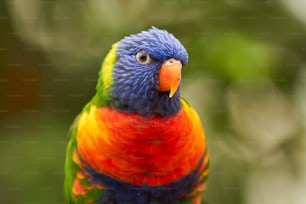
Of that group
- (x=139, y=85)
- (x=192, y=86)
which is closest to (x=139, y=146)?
(x=139, y=85)

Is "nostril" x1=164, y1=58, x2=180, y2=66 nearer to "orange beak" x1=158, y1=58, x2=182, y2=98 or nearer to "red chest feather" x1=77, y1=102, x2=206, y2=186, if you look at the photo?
"orange beak" x1=158, y1=58, x2=182, y2=98

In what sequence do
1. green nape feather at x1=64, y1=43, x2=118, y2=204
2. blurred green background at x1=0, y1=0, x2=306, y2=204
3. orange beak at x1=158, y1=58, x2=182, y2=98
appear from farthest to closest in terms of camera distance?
blurred green background at x1=0, y1=0, x2=306, y2=204 → green nape feather at x1=64, y1=43, x2=118, y2=204 → orange beak at x1=158, y1=58, x2=182, y2=98

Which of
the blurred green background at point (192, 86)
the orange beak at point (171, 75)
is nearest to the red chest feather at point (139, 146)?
the orange beak at point (171, 75)

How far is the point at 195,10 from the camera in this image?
85.5 inches

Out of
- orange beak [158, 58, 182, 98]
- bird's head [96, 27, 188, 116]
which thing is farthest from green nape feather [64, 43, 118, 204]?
orange beak [158, 58, 182, 98]

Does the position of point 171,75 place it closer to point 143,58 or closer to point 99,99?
point 143,58

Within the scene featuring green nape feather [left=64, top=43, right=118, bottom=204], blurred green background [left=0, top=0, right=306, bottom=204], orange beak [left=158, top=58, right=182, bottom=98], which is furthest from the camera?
blurred green background [left=0, top=0, right=306, bottom=204]

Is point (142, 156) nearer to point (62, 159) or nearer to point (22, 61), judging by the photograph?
point (62, 159)

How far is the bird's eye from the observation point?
166cm

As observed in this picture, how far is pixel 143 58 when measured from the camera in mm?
1680

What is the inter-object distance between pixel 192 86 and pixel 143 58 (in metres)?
0.52

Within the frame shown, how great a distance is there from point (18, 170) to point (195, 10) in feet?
2.56

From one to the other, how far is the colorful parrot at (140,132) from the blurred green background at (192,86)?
0.43 meters

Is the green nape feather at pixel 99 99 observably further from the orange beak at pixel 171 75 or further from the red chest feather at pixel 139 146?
the orange beak at pixel 171 75
